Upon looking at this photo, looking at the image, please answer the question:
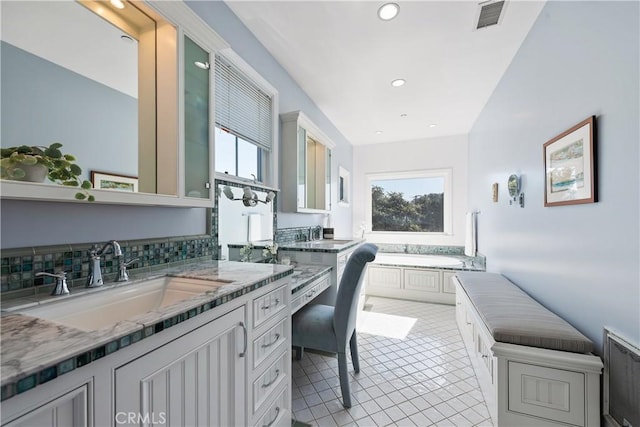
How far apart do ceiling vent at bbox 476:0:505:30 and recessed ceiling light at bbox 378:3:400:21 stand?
584 mm

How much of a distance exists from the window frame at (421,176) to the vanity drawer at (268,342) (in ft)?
13.6

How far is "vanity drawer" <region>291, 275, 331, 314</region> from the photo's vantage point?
167 cm

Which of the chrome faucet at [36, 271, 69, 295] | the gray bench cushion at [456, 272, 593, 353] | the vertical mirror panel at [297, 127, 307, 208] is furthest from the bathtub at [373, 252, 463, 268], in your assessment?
the chrome faucet at [36, 271, 69, 295]

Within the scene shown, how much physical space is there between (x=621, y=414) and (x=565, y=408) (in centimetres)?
21

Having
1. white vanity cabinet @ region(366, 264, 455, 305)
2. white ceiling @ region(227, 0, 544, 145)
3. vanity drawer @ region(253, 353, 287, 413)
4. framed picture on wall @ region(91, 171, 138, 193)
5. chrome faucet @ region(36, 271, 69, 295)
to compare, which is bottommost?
white vanity cabinet @ region(366, 264, 455, 305)

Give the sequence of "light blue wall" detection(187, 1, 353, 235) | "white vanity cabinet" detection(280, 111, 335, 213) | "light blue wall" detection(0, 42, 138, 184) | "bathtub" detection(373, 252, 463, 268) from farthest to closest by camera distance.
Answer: "bathtub" detection(373, 252, 463, 268) < "white vanity cabinet" detection(280, 111, 335, 213) < "light blue wall" detection(187, 1, 353, 235) < "light blue wall" detection(0, 42, 138, 184)

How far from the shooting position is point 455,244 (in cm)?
477

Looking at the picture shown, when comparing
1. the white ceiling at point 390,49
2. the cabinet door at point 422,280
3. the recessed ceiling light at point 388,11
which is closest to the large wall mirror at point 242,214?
the white ceiling at point 390,49

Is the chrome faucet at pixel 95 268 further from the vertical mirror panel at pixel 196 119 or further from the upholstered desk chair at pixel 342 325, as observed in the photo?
the upholstered desk chair at pixel 342 325

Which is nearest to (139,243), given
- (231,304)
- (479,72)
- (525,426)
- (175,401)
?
(231,304)

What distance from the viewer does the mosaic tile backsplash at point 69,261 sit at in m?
0.90

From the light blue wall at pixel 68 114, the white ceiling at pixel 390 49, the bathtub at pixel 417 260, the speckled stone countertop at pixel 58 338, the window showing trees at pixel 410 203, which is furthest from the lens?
the window showing trees at pixel 410 203

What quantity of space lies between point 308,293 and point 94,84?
1667 mm

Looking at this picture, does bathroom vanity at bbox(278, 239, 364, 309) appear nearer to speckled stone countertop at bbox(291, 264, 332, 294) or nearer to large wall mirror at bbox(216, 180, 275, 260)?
speckled stone countertop at bbox(291, 264, 332, 294)
